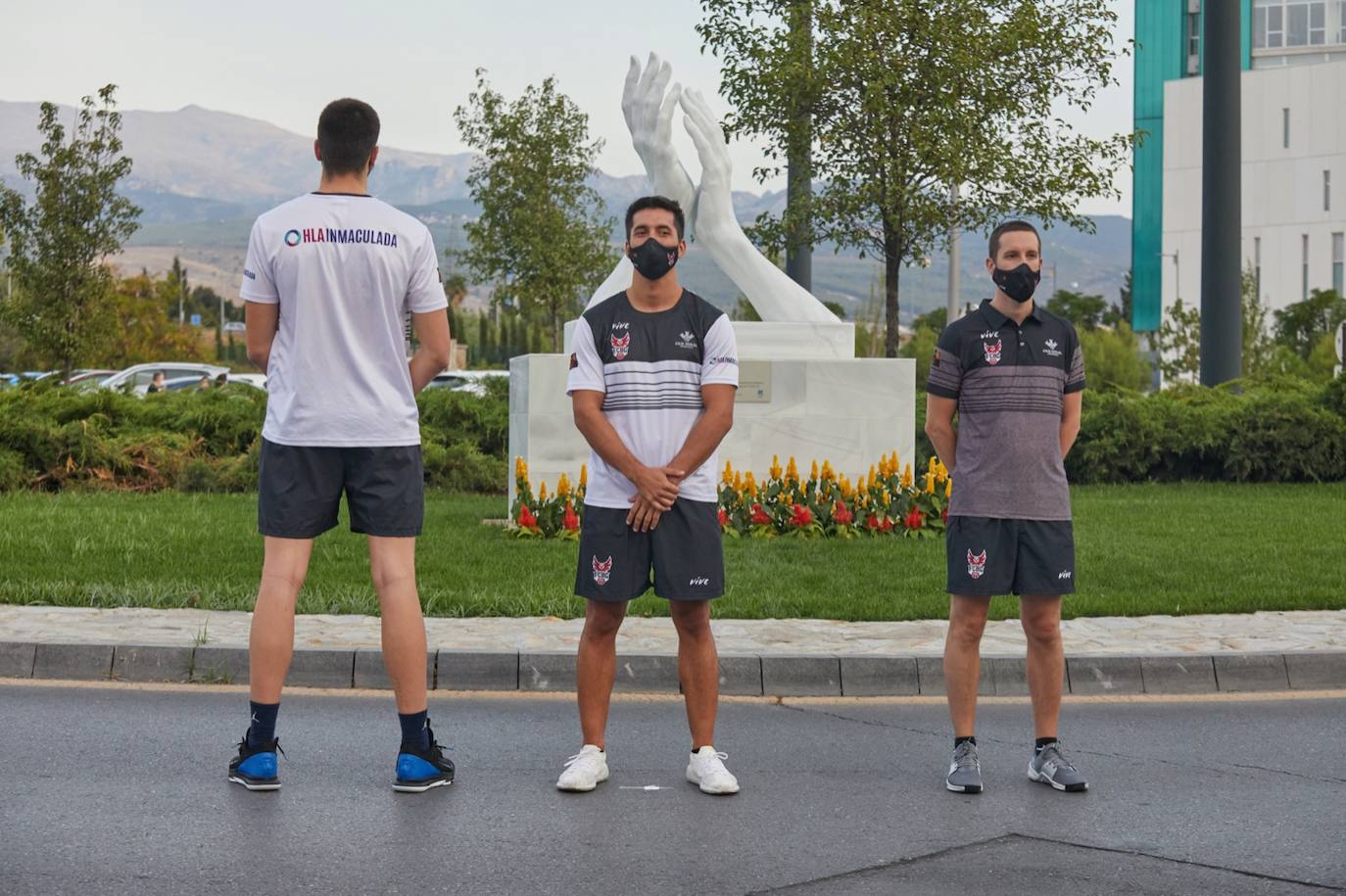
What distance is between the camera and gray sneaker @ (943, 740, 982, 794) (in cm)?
615

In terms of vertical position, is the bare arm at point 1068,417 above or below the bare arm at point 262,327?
below

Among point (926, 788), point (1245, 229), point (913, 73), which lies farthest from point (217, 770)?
point (1245, 229)

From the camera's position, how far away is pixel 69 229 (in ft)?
105

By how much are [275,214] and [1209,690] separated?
498 centimetres

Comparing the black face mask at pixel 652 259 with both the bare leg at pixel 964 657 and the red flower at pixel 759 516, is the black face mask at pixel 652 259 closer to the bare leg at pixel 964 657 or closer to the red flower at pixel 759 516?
the bare leg at pixel 964 657

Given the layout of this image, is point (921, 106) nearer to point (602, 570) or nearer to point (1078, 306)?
point (602, 570)

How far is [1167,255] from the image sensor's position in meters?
78.9

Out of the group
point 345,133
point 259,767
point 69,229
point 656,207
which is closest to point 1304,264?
point 69,229

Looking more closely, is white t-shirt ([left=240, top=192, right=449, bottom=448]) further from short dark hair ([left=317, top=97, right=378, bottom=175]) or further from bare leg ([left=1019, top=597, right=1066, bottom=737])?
bare leg ([left=1019, top=597, right=1066, bottom=737])

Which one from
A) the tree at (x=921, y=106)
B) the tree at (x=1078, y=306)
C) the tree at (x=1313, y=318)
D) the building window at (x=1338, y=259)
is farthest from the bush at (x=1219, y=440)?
the tree at (x=1078, y=306)

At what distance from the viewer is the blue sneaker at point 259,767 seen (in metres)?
6.01

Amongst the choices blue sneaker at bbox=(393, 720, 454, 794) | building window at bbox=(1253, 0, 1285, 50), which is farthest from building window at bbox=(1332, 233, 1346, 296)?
blue sneaker at bbox=(393, 720, 454, 794)

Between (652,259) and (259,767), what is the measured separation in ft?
6.93

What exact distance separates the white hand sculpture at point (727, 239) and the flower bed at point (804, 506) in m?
2.11
